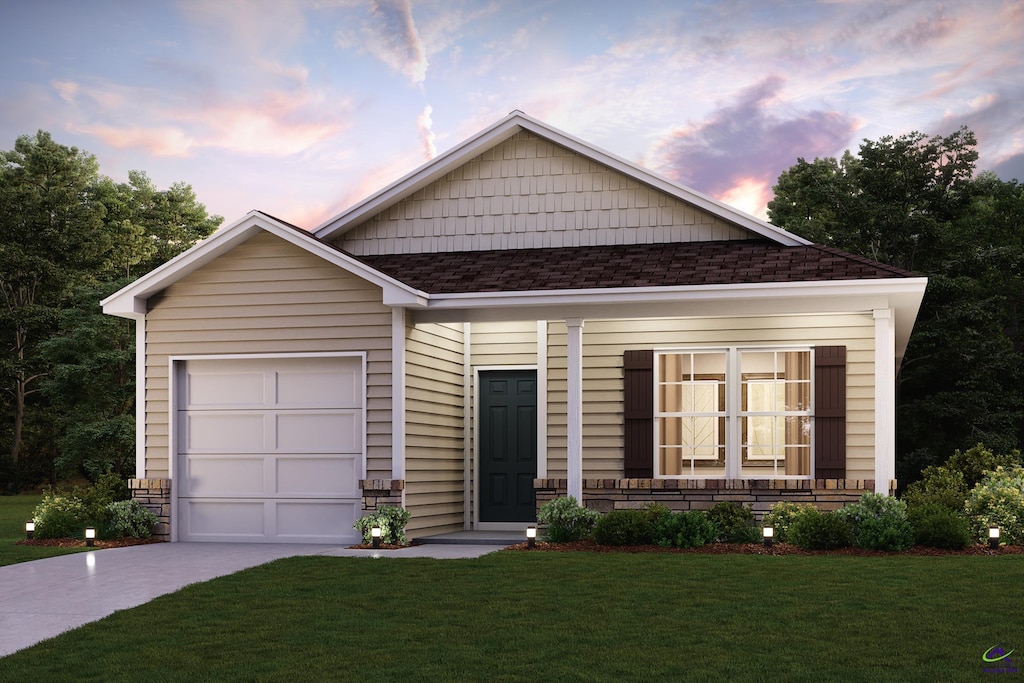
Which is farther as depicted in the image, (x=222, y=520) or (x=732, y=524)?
(x=222, y=520)

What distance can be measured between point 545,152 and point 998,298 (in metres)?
14.1

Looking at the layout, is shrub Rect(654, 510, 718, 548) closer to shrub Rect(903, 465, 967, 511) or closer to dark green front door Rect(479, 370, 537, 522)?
dark green front door Rect(479, 370, 537, 522)

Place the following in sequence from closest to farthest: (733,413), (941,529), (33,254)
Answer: (941,529)
(733,413)
(33,254)

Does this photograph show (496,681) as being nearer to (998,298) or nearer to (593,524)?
(593,524)

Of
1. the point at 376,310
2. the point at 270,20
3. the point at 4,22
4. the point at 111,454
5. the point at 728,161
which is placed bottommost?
the point at 111,454

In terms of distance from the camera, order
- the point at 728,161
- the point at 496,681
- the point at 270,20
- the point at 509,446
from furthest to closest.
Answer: the point at 728,161, the point at 270,20, the point at 509,446, the point at 496,681

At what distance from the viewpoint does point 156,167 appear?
40.2 meters

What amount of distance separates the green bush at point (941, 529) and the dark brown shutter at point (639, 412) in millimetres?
3285

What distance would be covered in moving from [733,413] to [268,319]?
5855mm

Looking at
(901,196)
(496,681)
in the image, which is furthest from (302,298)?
(901,196)

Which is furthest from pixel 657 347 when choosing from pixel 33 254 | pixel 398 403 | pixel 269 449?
pixel 33 254

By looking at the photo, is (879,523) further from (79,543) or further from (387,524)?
(79,543)

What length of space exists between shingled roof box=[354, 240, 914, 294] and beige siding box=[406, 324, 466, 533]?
2.84 feet

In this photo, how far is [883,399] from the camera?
13.2m
